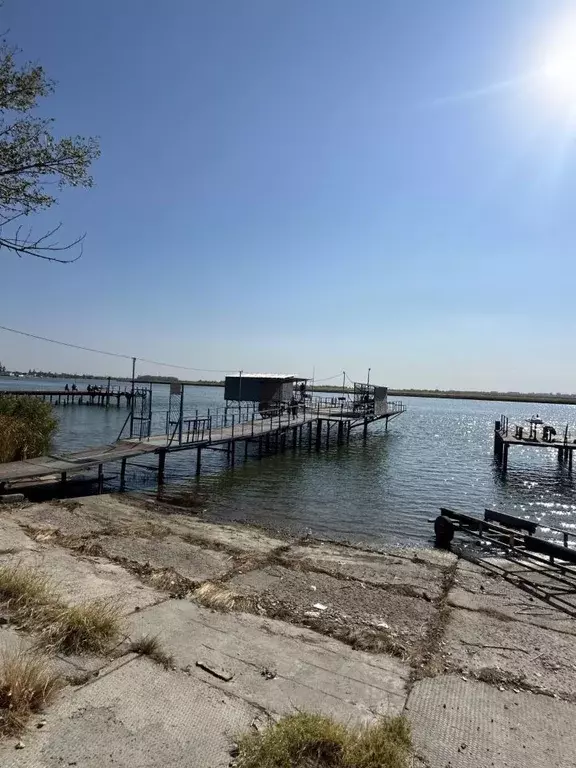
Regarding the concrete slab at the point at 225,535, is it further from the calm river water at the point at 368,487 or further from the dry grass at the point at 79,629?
the dry grass at the point at 79,629

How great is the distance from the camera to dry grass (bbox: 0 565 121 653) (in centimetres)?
494

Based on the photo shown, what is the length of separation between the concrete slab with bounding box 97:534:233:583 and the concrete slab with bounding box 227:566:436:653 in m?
0.73

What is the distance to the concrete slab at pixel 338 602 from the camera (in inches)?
277

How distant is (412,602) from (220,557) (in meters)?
3.98

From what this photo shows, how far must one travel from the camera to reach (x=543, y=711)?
482cm

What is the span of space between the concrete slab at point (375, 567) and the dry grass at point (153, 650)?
528cm

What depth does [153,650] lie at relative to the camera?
16.5ft

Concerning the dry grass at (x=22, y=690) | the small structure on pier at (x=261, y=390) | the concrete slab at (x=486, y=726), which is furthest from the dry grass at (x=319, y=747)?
the small structure on pier at (x=261, y=390)

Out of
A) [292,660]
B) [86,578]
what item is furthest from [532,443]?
[292,660]

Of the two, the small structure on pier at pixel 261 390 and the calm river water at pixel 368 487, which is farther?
the small structure on pier at pixel 261 390

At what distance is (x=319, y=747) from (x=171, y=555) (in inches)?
A: 288

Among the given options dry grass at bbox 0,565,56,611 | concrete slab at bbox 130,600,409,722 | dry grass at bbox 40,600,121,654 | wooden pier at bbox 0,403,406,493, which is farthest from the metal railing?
dry grass at bbox 40,600,121,654

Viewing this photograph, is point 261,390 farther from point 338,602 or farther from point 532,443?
point 338,602

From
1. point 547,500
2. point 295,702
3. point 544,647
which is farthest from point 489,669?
point 547,500
